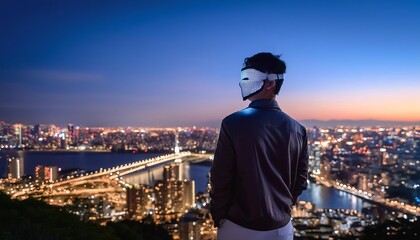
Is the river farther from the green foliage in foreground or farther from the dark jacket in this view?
the dark jacket

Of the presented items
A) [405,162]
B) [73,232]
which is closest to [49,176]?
[405,162]

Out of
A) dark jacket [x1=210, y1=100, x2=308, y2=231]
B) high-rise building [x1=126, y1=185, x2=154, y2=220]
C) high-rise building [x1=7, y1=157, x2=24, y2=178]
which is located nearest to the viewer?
dark jacket [x1=210, y1=100, x2=308, y2=231]

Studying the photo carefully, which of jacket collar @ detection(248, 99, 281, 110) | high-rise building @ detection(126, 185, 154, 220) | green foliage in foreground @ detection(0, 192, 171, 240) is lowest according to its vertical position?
high-rise building @ detection(126, 185, 154, 220)

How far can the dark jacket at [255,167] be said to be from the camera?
90 centimetres

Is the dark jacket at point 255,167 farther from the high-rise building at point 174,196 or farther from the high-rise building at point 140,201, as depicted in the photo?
the high-rise building at point 140,201

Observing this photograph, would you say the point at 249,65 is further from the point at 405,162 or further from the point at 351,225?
the point at 405,162

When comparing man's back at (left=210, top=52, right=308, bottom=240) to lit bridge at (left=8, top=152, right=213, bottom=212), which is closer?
man's back at (left=210, top=52, right=308, bottom=240)

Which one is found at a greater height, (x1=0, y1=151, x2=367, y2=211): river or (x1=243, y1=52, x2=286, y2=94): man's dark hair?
(x1=243, y1=52, x2=286, y2=94): man's dark hair

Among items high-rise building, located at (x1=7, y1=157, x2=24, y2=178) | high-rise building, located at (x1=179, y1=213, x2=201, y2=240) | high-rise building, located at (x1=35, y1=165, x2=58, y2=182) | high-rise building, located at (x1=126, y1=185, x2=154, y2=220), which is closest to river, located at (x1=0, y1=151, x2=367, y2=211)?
high-rise building, located at (x1=7, y1=157, x2=24, y2=178)

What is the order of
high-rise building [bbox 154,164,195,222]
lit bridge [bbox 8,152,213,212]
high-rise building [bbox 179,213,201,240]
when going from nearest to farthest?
1. high-rise building [bbox 179,213,201,240]
2. lit bridge [bbox 8,152,213,212]
3. high-rise building [bbox 154,164,195,222]

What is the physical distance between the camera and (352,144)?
25484mm

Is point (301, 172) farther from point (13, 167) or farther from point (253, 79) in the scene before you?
point (13, 167)

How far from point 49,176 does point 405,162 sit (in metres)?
16.1

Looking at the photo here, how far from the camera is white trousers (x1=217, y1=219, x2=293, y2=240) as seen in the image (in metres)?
0.95
